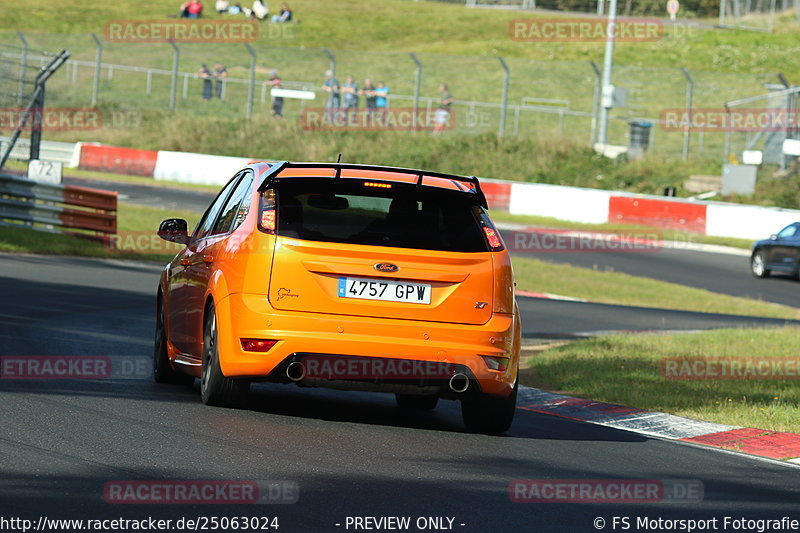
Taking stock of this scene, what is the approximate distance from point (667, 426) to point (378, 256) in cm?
295

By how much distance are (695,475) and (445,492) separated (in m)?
1.85

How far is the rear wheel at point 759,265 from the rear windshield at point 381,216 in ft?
64.0

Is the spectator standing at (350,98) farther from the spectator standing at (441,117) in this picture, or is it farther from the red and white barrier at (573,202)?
the red and white barrier at (573,202)

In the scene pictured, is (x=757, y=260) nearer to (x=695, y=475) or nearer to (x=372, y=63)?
(x=695, y=475)

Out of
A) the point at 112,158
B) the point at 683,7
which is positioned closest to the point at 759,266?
the point at 112,158

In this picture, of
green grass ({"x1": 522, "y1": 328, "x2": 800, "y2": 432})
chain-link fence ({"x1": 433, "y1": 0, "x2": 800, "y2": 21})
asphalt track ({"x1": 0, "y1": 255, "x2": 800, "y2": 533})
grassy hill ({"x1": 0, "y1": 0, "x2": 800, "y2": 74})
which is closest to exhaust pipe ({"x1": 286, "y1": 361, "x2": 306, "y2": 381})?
asphalt track ({"x1": 0, "y1": 255, "x2": 800, "y2": 533})

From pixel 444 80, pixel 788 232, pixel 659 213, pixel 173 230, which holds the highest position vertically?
pixel 444 80

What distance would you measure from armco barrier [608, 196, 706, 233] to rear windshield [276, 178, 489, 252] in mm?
25030

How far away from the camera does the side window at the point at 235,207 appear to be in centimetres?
877

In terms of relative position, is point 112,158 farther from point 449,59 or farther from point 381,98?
point 449,59

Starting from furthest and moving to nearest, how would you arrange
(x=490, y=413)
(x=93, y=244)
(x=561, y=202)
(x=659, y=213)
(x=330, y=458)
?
1. (x=561, y=202)
2. (x=659, y=213)
3. (x=93, y=244)
4. (x=490, y=413)
5. (x=330, y=458)

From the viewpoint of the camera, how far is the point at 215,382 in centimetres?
854

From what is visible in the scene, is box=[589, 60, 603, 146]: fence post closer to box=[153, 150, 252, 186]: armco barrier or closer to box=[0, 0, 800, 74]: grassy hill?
box=[153, 150, 252, 186]: armco barrier

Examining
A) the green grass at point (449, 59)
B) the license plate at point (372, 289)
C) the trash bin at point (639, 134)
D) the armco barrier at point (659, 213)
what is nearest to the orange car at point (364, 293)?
the license plate at point (372, 289)
